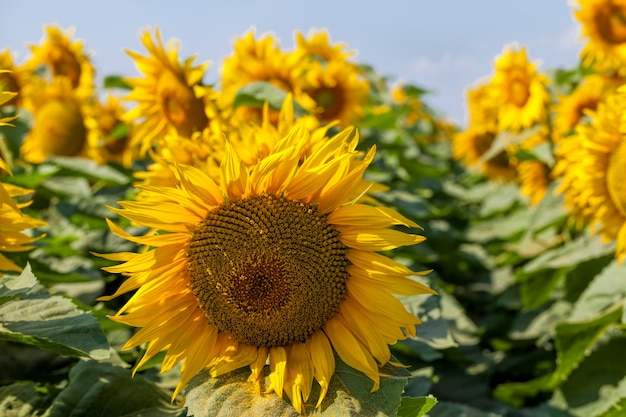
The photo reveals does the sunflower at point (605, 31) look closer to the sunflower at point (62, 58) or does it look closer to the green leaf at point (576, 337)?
the green leaf at point (576, 337)

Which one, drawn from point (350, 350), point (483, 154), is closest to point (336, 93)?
point (350, 350)

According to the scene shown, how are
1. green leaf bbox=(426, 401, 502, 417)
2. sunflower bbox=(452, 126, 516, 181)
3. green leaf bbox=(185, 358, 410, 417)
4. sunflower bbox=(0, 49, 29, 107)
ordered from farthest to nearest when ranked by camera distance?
sunflower bbox=(452, 126, 516, 181), sunflower bbox=(0, 49, 29, 107), green leaf bbox=(426, 401, 502, 417), green leaf bbox=(185, 358, 410, 417)

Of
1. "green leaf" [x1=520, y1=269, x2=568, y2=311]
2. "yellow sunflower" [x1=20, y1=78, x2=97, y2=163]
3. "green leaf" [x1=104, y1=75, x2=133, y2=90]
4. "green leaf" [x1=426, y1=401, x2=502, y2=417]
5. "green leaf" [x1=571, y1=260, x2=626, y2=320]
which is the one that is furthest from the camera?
"yellow sunflower" [x1=20, y1=78, x2=97, y2=163]

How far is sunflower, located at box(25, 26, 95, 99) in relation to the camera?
18.2ft

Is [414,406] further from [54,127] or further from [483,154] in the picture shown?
[483,154]

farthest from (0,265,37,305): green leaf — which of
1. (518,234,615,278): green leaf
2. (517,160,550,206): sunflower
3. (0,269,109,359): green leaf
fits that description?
(517,160,550,206): sunflower

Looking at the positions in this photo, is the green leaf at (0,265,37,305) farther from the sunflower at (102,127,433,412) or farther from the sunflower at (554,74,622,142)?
the sunflower at (554,74,622,142)

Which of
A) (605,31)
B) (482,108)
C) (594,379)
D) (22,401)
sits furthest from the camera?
(482,108)

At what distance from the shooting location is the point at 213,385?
1.65 metres

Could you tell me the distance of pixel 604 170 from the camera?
9.68 feet

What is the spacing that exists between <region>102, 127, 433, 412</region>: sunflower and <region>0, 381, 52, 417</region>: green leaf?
0.47 metres

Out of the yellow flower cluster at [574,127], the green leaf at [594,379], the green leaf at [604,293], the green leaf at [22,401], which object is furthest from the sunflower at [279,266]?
the green leaf at [594,379]

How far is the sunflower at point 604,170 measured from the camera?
282 centimetres

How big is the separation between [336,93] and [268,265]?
249cm
